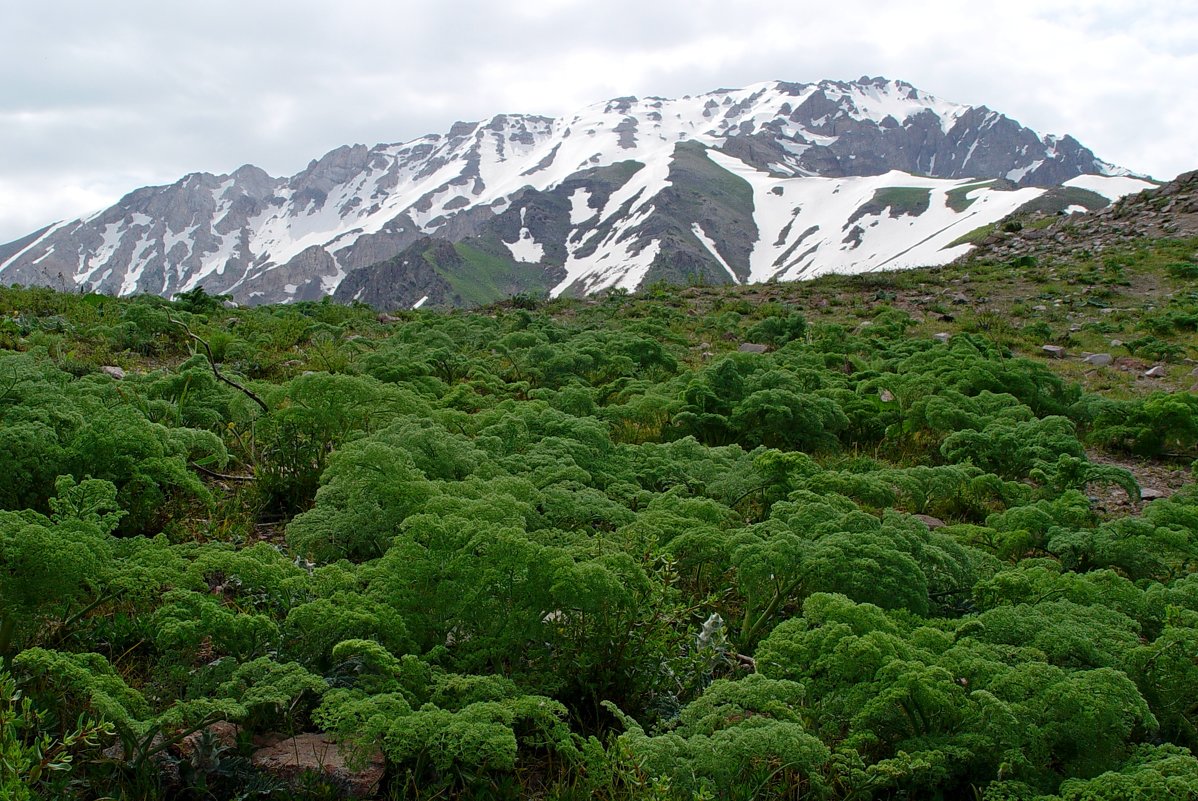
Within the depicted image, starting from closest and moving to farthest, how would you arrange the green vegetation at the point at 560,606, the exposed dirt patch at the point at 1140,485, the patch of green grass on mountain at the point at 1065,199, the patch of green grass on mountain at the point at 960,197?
the green vegetation at the point at 560,606 → the exposed dirt patch at the point at 1140,485 → the patch of green grass on mountain at the point at 1065,199 → the patch of green grass on mountain at the point at 960,197

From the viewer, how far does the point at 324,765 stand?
2855mm

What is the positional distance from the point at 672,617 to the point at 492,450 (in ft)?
7.60

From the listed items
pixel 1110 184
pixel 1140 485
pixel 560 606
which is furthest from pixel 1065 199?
pixel 560 606

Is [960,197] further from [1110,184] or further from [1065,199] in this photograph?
[1065,199]

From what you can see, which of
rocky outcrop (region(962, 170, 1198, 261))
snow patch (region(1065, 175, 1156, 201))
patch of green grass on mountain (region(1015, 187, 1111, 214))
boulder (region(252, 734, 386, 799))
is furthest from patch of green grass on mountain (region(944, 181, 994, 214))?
boulder (region(252, 734, 386, 799))

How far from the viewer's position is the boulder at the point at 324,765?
2818mm

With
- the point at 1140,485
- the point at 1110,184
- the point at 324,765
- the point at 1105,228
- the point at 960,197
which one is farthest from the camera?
the point at 960,197

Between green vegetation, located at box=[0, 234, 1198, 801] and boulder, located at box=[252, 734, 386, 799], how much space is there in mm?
61

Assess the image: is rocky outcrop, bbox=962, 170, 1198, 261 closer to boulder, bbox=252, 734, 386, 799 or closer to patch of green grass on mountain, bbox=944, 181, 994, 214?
boulder, bbox=252, 734, 386, 799

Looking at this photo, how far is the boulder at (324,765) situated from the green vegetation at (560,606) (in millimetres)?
61

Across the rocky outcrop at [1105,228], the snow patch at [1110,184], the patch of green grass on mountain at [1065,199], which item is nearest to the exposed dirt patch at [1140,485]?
the rocky outcrop at [1105,228]

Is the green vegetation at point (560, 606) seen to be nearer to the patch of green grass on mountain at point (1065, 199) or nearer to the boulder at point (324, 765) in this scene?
the boulder at point (324, 765)

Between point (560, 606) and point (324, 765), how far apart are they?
3.53ft

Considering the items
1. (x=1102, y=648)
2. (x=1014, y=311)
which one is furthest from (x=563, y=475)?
(x=1014, y=311)
